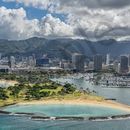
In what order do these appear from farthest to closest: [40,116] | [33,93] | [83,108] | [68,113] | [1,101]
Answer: [33,93] < [1,101] < [83,108] < [68,113] < [40,116]

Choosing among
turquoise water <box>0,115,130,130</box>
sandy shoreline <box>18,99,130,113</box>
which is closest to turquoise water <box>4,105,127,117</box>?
sandy shoreline <box>18,99,130,113</box>

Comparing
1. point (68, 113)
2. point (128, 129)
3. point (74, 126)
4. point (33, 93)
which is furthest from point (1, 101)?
point (128, 129)

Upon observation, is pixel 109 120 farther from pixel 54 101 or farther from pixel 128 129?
pixel 54 101

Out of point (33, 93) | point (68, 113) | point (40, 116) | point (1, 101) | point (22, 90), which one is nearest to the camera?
point (40, 116)

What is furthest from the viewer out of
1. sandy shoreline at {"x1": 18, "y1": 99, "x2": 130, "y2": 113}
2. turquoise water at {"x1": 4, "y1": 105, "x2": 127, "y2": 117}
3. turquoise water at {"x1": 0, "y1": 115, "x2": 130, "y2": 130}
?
sandy shoreline at {"x1": 18, "y1": 99, "x2": 130, "y2": 113}

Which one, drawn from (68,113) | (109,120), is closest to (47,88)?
(68,113)

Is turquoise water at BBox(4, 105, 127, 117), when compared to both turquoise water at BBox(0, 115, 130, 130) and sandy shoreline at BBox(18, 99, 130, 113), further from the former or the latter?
turquoise water at BBox(0, 115, 130, 130)

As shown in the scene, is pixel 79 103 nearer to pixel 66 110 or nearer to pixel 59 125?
pixel 66 110

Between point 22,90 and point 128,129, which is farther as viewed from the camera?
point 22,90
